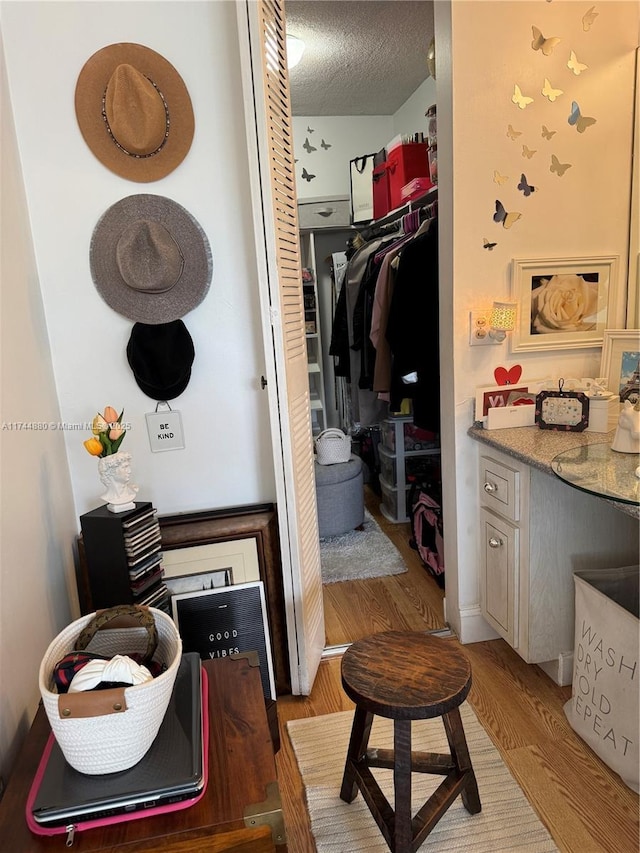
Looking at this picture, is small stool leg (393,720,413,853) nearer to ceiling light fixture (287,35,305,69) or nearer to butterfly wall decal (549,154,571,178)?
butterfly wall decal (549,154,571,178)

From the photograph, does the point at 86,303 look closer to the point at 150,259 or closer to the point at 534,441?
the point at 150,259

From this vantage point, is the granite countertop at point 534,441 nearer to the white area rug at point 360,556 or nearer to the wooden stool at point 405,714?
the wooden stool at point 405,714

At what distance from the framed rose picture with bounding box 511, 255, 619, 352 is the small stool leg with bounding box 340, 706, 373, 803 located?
136cm

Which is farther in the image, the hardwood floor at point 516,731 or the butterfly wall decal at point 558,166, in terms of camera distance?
the butterfly wall decal at point 558,166

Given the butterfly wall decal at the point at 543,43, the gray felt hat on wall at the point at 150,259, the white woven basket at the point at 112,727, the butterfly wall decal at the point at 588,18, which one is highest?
the butterfly wall decal at the point at 588,18

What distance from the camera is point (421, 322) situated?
2.40m

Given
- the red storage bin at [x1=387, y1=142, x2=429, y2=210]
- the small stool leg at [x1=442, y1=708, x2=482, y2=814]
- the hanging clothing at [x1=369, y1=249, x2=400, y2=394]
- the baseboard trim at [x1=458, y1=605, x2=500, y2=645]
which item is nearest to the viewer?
the small stool leg at [x1=442, y1=708, x2=482, y2=814]

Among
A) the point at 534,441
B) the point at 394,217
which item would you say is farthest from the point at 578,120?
the point at 394,217

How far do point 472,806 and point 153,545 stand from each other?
111 cm

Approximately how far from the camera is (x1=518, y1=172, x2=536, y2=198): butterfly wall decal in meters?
1.87

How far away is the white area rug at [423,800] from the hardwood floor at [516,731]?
33mm

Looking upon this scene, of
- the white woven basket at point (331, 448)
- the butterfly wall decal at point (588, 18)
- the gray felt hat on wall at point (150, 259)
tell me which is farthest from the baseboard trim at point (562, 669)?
the butterfly wall decal at point (588, 18)

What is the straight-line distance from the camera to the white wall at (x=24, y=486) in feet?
3.83

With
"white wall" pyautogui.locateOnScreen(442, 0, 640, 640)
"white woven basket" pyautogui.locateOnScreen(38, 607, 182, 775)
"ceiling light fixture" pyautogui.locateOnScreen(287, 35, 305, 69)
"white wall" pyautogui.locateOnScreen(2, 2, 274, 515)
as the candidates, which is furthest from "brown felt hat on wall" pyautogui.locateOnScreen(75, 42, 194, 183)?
"white woven basket" pyautogui.locateOnScreen(38, 607, 182, 775)
